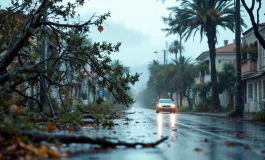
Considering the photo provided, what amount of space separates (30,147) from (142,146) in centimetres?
276

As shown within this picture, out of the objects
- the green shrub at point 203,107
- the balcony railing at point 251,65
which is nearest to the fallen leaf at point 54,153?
the balcony railing at point 251,65

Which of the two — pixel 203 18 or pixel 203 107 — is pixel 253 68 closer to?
pixel 203 18

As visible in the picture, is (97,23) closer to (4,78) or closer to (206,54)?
(4,78)

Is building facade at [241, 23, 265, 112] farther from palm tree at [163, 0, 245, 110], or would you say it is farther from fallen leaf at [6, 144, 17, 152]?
fallen leaf at [6, 144, 17, 152]

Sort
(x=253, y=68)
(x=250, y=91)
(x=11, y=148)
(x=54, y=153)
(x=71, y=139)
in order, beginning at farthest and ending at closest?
1. (x=250, y=91)
2. (x=253, y=68)
3. (x=71, y=139)
4. (x=11, y=148)
5. (x=54, y=153)

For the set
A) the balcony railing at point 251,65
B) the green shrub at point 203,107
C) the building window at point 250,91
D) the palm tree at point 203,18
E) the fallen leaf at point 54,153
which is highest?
the palm tree at point 203,18

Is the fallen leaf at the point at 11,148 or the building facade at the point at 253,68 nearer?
the fallen leaf at the point at 11,148

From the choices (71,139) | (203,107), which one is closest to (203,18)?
(203,107)

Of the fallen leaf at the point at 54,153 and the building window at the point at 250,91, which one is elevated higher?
the building window at the point at 250,91

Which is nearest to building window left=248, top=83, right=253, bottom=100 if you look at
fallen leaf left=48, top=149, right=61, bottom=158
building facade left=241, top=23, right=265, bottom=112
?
building facade left=241, top=23, right=265, bottom=112

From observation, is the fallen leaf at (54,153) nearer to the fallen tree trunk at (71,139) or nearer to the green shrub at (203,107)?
the fallen tree trunk at (71,139)

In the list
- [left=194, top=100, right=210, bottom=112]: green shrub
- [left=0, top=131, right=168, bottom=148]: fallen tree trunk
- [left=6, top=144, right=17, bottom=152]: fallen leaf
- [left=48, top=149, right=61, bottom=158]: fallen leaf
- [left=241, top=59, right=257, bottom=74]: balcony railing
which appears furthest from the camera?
[left=194, top=100, right=210, bottom=112]: green shrub

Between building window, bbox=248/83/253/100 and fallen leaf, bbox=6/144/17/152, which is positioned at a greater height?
building window, bbox=248/83/253/100

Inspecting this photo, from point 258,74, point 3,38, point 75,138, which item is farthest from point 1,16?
point 258,74
